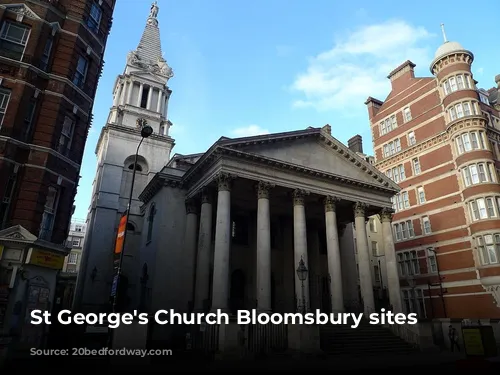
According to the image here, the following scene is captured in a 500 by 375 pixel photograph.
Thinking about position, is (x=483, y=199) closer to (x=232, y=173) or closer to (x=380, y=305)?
(x=380, y=305)

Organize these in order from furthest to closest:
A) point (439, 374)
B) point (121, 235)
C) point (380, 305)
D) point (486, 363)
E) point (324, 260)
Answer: point (380, 305)
point (324, 260)
point (121, 235)
point (439, 374)
point (486, 363)

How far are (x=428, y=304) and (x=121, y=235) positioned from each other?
32.0 metres

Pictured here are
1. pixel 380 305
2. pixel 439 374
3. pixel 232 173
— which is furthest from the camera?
pixel 380 305

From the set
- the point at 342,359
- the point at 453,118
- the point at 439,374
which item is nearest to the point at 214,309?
the point at 342,359

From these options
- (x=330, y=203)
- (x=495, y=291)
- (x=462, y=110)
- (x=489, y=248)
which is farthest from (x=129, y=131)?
(x=495, y=291)

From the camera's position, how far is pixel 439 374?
45.0 ft

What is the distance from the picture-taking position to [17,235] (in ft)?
54.4

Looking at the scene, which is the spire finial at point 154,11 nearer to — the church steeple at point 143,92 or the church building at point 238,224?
the church steeple at point 143,92

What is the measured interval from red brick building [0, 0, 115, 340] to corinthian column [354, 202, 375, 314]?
2004 centimetres

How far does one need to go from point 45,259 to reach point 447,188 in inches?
1369

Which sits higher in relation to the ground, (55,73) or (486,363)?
(55,73)

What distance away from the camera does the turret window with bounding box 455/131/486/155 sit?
33812mm

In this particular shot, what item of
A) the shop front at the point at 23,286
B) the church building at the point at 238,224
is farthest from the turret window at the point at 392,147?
the shop front at the point at 23,286

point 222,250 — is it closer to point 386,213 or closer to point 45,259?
point 45,259
